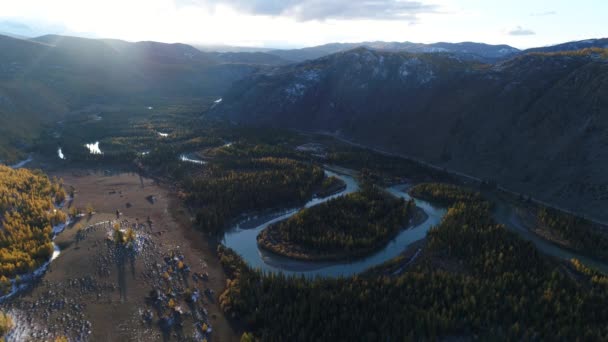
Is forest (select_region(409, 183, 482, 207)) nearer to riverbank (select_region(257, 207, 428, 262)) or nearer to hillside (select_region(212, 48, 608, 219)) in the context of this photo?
hillside (select_region(212, 48, 608, 219))

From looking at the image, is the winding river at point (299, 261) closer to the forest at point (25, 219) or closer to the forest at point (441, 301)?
the forest at point (441, 301)

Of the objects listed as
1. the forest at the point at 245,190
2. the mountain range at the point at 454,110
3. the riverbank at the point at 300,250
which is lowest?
the riverbank at the point at 300,250

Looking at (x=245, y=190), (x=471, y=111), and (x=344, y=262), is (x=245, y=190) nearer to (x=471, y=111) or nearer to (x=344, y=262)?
(x=344, y=262)

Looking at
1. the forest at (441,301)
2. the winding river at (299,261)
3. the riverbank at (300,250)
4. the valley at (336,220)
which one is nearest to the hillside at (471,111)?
the valley at (336,220)

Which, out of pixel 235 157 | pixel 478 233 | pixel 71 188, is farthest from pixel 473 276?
pixel 71 188

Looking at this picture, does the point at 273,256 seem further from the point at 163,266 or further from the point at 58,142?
the point at 58,142
